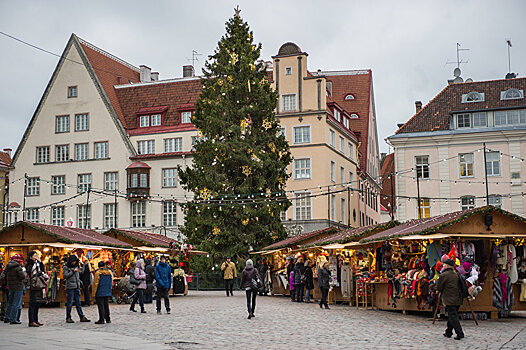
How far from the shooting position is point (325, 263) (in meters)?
23.9

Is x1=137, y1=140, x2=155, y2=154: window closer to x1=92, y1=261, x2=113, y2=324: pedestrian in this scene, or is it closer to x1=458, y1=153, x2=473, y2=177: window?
x1=458, y1=153, x2=473, y2=177: window

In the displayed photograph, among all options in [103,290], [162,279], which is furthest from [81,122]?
[103,290]

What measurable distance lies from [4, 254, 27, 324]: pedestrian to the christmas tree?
2336cm

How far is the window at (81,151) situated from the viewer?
2323 inches

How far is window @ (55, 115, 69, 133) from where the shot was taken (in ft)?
196

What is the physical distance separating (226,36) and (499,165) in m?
18.7

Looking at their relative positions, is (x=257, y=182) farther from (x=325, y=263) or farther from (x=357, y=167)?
(x=357, y=167)

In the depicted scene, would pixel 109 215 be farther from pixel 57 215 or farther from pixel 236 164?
pixel 236 164

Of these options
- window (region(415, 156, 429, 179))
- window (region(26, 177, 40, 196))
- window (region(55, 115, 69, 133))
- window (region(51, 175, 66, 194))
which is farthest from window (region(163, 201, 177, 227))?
window (region(415, 156, 429, 179))

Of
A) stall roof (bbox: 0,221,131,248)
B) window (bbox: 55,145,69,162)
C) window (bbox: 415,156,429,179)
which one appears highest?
window (bbox: 55,145,69,162)

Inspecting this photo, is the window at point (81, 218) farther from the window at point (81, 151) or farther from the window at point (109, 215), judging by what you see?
the window at point (81, 151)

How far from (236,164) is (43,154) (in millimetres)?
25449

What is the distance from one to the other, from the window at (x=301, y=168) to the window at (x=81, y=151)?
17.3 meters

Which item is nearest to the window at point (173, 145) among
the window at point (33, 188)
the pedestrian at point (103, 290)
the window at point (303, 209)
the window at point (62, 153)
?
the window at point (62, 153)
